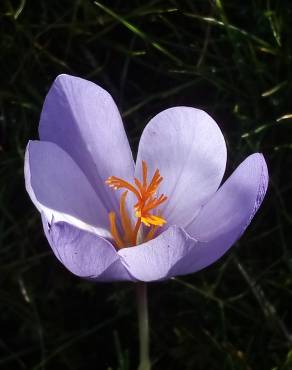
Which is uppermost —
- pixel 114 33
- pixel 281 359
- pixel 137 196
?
pixel 114 33

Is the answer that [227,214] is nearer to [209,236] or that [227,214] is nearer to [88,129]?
[209,236]

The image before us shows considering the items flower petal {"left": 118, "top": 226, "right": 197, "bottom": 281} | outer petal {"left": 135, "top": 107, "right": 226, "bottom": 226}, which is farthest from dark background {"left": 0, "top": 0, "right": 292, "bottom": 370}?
flower petal {"left": 118, "top": 226, "right": 197, "bottom": 281}

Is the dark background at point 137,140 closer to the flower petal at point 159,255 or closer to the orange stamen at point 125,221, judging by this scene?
the orange stamen at point 125,221

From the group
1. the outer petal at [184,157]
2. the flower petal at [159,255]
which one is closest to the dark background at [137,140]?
the outer petal at [184,157]

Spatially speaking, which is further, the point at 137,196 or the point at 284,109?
the point at 284,109

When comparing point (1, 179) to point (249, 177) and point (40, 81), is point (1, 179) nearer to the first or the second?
point (40, 81)

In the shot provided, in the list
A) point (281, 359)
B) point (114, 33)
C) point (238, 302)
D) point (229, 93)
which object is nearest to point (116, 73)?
point (114, 33)

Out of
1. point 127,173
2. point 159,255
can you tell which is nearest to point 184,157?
point 127,173
